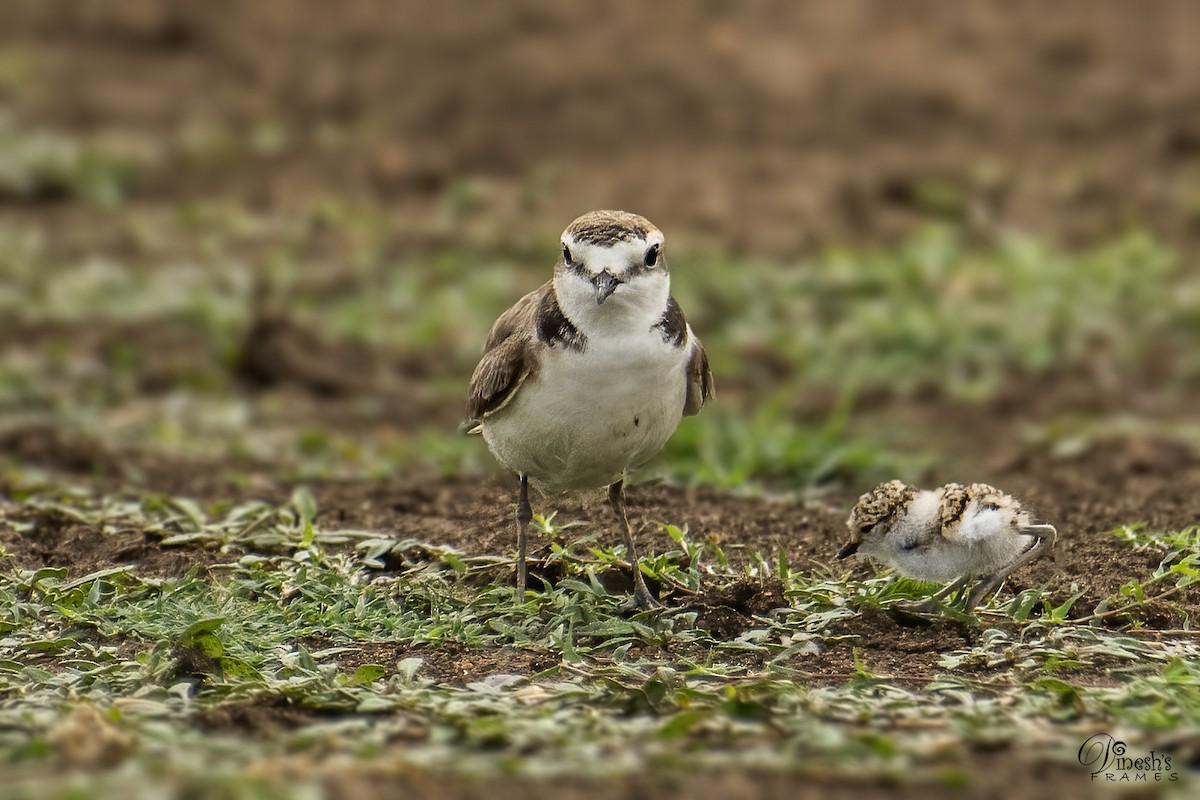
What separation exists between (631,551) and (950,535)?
1218 millimetres

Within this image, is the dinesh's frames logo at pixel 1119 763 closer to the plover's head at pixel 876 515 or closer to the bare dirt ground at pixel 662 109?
the plover's head at pixel 876 515

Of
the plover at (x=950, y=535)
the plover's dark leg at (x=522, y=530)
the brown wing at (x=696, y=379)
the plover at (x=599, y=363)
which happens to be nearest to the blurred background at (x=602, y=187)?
the plover's dark leg at (x=522, y=530)

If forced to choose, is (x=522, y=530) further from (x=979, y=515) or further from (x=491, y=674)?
(x=979, y=515)

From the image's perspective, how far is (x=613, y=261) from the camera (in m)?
6.21

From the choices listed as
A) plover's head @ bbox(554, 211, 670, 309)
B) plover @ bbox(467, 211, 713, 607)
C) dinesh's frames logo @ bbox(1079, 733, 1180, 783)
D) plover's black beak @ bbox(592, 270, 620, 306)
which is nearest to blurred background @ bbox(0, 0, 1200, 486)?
plover @ bbox(467, 211, 713, 607)

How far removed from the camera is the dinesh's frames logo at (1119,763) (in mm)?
4797

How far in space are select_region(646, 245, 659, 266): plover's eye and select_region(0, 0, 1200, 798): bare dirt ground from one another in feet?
25.6

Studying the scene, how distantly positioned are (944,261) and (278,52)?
587 centimetres

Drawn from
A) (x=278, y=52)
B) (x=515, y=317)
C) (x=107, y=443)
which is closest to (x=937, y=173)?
(x=278, y=52)

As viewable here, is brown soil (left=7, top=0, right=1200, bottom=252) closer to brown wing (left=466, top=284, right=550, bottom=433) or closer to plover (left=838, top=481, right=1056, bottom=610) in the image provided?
brown wing (left=466, top=284, right=550, bottom=433)

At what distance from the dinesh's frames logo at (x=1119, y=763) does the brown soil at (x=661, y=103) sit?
9.71 m

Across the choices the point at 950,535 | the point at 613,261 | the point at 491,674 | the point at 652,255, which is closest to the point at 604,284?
the point at 613,261

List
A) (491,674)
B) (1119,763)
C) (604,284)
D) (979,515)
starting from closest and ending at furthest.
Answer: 1. (1119,763)
2. (491,674)
3. (604,284)
4. (979,515)

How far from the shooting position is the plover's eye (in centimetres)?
630
